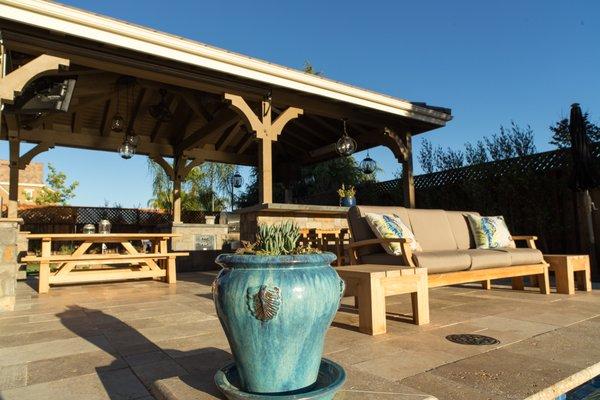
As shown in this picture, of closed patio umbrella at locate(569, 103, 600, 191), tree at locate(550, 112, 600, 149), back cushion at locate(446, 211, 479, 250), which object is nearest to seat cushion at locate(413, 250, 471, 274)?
back cushion at locate(446, 211, 479, 250)

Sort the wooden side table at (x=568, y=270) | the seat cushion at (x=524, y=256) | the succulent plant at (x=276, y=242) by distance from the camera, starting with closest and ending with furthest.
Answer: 1. the succulent plant at (x=276, y=242)
2. the seat cushion at (x=524, y=256)
3. the wooden side table at (x=568, y=270)

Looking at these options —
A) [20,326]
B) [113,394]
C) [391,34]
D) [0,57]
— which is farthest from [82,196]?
[113,394]

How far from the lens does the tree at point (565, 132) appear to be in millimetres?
10898

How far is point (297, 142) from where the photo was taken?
395 inches

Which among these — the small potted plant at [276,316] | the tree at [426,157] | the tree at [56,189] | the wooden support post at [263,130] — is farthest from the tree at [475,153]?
the tree at [56,189]

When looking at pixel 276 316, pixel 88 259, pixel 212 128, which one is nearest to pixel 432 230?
pixel 276 316

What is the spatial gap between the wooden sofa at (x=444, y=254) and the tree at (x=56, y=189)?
24.2 metres

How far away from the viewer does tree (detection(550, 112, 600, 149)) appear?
10.9 m

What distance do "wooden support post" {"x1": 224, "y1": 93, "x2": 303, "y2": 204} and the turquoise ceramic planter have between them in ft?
14.7

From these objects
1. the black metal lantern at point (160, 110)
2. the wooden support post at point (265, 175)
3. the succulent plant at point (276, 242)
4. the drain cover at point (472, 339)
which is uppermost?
the black metal lantern at point (160, 110)

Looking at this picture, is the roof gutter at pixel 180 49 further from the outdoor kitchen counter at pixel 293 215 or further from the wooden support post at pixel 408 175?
the outdoor kitchen counter at pixel 293 215

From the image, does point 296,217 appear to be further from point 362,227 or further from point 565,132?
point 565,132

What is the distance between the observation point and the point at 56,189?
23422mm

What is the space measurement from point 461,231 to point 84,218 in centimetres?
1143
